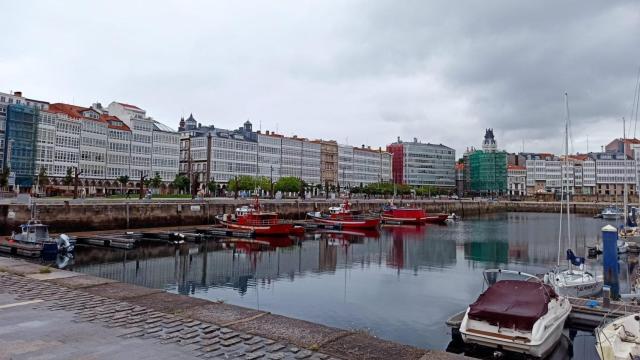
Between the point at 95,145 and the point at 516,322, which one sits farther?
the point at 95,145

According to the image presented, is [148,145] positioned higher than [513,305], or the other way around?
[148,145]

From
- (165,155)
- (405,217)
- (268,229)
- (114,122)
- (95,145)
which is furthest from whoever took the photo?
(165,155)

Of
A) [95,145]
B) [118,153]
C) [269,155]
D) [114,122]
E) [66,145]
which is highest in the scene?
[114,122]

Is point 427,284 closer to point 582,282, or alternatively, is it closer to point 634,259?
point 582,282

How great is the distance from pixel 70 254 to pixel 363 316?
83.6 feet

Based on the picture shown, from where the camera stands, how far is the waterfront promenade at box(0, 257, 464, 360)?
928 centimetres

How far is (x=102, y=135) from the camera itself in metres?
90.7

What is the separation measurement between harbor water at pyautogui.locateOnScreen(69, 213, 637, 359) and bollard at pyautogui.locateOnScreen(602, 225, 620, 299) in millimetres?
4468

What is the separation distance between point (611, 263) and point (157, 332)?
762 inches

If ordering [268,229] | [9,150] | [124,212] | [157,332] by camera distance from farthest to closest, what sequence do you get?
[9,150], [268,229], [124,212], [157,332]

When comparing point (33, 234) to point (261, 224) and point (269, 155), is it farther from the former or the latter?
point (269, 155)

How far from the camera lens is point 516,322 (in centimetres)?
1341

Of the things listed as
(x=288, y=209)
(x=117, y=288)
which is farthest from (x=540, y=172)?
(x=117, y=288)

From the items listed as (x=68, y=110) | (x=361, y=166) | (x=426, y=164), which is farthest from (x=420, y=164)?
(x=68, y=110)
